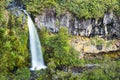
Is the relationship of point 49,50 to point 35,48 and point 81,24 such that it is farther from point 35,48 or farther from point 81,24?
point 81,24

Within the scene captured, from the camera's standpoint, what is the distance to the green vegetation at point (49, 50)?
22.6 m

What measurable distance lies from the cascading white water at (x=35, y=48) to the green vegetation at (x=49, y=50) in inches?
13.1

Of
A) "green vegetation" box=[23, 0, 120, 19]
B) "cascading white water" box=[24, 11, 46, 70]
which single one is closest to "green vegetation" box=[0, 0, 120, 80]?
"green vegetation" box=[23, 0, 120, 19]

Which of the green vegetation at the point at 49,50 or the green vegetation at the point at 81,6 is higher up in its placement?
the green vegetation at the point at 81,6

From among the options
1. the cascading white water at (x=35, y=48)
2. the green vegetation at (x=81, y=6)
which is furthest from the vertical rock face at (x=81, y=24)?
the cascading white water at (x=35, y=48)

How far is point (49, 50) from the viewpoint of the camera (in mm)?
25547

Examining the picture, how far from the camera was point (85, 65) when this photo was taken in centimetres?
2589

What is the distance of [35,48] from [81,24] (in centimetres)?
413

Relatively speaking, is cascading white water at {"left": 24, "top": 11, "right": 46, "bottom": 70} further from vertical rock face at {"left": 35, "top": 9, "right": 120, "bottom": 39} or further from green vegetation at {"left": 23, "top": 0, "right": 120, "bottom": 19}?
green vegetation at {"left": 23, "top": 0, "right": 120, "bottom": 19}

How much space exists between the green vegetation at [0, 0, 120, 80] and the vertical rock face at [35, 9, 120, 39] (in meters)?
0.38

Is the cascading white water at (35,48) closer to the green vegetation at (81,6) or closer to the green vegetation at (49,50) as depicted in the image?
the green vegetation at (49,50)

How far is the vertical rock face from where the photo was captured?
2627 cm

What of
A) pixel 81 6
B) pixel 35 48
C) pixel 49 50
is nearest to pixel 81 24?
pixel 81 6

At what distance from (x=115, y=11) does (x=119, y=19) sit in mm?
673
